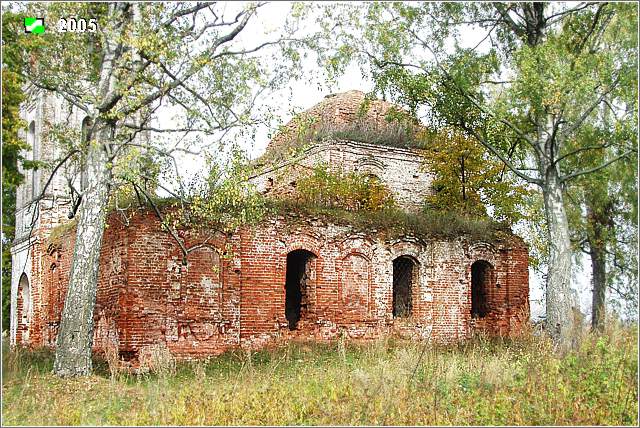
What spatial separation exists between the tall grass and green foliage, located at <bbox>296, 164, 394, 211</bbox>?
1001 centimetres

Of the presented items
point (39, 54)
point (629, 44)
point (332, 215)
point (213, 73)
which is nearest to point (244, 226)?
point (332, 215)

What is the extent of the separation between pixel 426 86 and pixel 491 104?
4.88ft

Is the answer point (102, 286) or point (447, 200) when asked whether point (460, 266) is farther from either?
point (102, 286)

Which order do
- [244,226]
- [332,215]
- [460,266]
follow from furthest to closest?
1. [460,266]
2. [332,215]
3. [244,226]

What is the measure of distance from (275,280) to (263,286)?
363 millimetres

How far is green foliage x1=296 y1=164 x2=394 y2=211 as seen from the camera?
2227 cm

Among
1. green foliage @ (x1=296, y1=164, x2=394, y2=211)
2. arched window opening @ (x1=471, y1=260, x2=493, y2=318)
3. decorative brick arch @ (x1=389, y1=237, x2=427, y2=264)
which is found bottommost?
arched window opening @ (x1=471, y1=260, x2=493, y2=318)

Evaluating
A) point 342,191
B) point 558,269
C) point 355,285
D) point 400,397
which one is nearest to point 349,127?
point 342,191

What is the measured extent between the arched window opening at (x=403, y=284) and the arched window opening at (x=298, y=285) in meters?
2.83

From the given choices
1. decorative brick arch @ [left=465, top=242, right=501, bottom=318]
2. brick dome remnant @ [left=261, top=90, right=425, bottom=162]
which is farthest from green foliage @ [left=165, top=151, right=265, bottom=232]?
brick dome remnant @ [left=261, top=90, right=425, bottom=162]

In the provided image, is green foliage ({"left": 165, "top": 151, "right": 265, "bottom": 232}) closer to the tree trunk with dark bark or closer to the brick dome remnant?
the brick dome remnant

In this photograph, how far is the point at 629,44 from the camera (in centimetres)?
1499

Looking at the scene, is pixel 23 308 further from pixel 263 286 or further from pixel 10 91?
pixel 10 91

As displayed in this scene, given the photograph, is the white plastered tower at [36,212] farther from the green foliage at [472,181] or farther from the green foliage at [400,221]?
the green foliage at [472,181]
